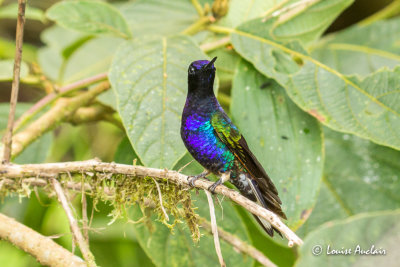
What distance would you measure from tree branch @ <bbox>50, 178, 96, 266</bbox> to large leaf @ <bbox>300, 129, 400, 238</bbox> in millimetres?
1118

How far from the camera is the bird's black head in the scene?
161 cm

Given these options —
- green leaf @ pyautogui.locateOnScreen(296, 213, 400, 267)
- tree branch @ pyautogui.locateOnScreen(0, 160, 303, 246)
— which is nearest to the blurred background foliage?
green leaf @ pyautogui.locateOnScreen(296, 213, 400, 267)

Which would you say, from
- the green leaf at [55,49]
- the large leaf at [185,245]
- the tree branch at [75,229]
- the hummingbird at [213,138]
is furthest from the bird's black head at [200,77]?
the green leaf at [55,49]

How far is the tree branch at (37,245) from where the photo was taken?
141cm

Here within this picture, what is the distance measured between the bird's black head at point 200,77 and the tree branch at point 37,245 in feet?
2.16

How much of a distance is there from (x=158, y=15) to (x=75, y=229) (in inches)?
67.4

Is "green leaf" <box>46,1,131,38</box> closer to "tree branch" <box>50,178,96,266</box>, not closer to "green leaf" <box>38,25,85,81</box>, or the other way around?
"tree branch" <box>50,178,96,266</box>

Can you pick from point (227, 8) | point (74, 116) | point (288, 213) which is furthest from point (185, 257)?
point (227, 8)

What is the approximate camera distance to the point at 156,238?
195 centimetres

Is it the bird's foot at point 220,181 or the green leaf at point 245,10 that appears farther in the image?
the green leaf at point 245,10

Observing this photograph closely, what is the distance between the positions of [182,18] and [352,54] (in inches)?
39.3

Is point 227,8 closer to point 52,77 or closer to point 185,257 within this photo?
point 185,257

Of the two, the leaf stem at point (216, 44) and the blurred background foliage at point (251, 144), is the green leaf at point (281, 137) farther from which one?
the leaf stem at point (216, 44)

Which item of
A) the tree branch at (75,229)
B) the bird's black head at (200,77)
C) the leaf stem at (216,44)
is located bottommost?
the tree branch at (75,229)
